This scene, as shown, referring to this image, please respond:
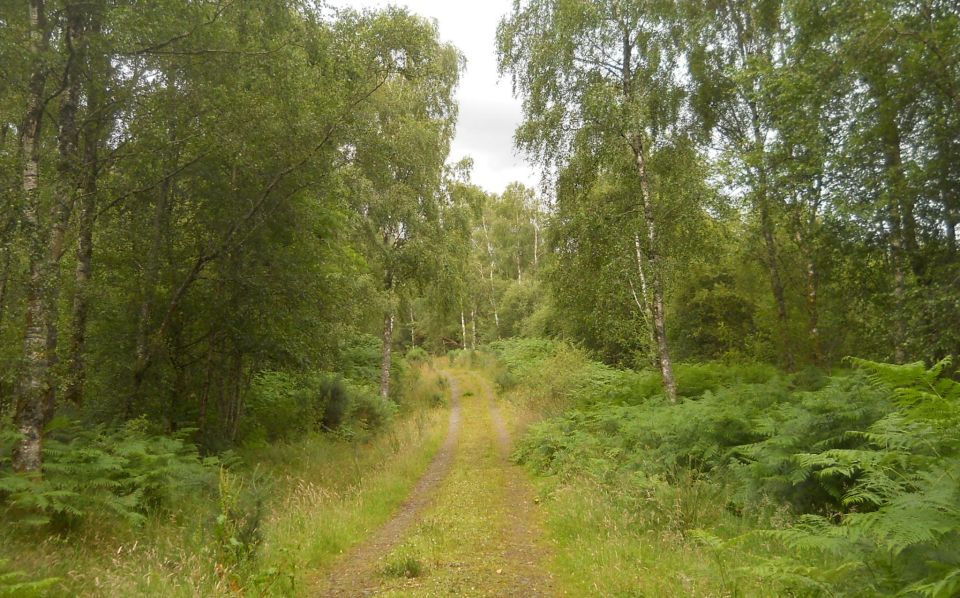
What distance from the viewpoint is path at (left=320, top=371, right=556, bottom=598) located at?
18.6 feet

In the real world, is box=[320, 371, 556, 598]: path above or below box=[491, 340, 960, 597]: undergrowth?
below

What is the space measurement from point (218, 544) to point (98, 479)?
7.56 ft

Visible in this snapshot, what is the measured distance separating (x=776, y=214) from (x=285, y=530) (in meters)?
11.9

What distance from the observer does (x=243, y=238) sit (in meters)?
10.5

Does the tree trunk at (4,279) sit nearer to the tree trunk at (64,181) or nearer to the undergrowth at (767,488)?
the tree trunk at (64,181)

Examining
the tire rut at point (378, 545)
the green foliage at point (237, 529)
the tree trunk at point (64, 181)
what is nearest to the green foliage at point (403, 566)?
the tire rut at point (378, 545)

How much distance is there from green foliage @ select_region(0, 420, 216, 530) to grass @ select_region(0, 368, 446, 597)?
0.72ft

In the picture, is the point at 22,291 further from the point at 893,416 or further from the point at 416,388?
the point at 416,388

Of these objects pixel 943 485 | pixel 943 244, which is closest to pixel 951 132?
pixel 943 244

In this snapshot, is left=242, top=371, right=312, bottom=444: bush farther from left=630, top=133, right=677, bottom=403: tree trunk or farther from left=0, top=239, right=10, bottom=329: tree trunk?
left=630, top=133, right=677, bottom=403: tree trunk

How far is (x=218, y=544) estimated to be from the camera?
5.65m

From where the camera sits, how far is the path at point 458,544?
5.66m

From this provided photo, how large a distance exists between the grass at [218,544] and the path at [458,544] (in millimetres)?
425

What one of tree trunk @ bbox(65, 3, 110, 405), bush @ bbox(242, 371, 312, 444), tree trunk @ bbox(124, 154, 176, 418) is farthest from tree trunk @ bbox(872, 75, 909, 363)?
tree trunk @ bbox(65, 3, 110, 405)
